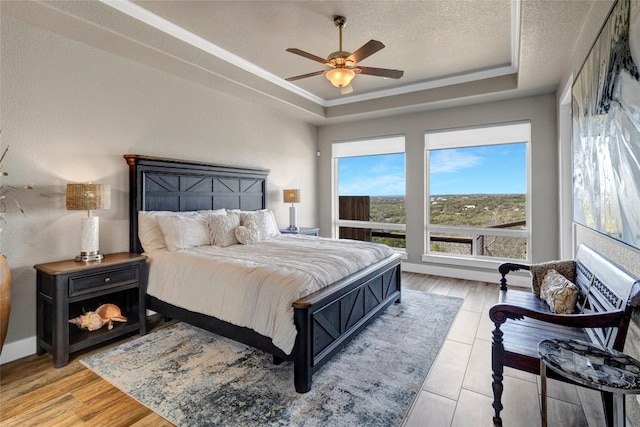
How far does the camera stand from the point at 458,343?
289 cm

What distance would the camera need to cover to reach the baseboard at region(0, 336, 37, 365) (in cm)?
257

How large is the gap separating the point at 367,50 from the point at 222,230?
8.03ft

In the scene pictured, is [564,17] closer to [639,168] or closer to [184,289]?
[639,168]

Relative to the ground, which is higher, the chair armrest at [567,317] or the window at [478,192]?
the window at [478,192]

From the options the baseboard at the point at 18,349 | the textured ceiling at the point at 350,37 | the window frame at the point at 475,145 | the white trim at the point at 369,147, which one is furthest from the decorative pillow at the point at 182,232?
the window frame at the point at 475,145

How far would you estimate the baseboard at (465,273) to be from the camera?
465 centimetres

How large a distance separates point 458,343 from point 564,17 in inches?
115

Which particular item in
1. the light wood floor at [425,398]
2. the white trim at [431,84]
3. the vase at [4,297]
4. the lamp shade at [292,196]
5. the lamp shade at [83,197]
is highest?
the white trim at [431,84]

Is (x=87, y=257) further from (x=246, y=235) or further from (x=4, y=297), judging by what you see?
(x=246, y=235)

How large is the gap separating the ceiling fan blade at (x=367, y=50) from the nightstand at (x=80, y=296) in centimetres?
278

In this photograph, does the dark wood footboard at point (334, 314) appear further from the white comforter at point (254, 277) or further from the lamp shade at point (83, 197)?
the lamp shade at point (83, 197)

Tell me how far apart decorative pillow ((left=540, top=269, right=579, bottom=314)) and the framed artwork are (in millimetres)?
455

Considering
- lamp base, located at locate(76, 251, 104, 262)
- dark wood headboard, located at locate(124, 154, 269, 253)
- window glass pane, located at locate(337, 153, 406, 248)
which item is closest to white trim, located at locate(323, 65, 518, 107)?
window glass pane, located at locate(337, 153, 406, 248)

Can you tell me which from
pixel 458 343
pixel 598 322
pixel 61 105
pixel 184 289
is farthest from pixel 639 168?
pixel 61 105
